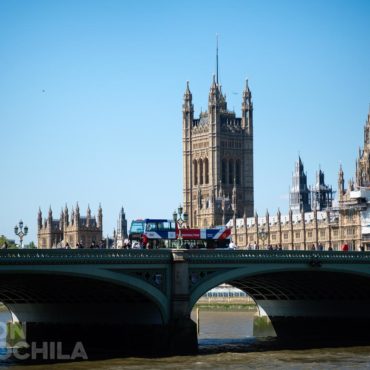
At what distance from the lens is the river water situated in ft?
169

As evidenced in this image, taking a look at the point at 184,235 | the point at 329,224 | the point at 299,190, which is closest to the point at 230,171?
the point at 299,190

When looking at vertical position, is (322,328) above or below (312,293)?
below

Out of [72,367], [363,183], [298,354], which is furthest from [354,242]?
[72,367]

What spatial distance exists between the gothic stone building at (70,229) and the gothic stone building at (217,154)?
21.2 metres

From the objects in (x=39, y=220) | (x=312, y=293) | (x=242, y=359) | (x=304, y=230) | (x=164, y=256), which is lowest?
(x=242, y=359)

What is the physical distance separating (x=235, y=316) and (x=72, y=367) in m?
51.7

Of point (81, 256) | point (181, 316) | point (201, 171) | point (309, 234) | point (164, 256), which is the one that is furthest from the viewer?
point (201, 171)

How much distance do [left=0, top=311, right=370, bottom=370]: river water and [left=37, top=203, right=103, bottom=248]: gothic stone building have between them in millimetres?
92640

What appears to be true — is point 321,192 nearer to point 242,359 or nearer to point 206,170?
point 206,170

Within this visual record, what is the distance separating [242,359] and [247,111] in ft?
449

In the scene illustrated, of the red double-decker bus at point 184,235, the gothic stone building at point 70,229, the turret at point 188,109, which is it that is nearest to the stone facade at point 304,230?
the gothic stone building at point 70,229

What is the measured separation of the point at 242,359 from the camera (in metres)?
55.5

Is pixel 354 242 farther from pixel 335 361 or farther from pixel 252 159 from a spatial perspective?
pixel 335 361

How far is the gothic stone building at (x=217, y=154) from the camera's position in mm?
183500
